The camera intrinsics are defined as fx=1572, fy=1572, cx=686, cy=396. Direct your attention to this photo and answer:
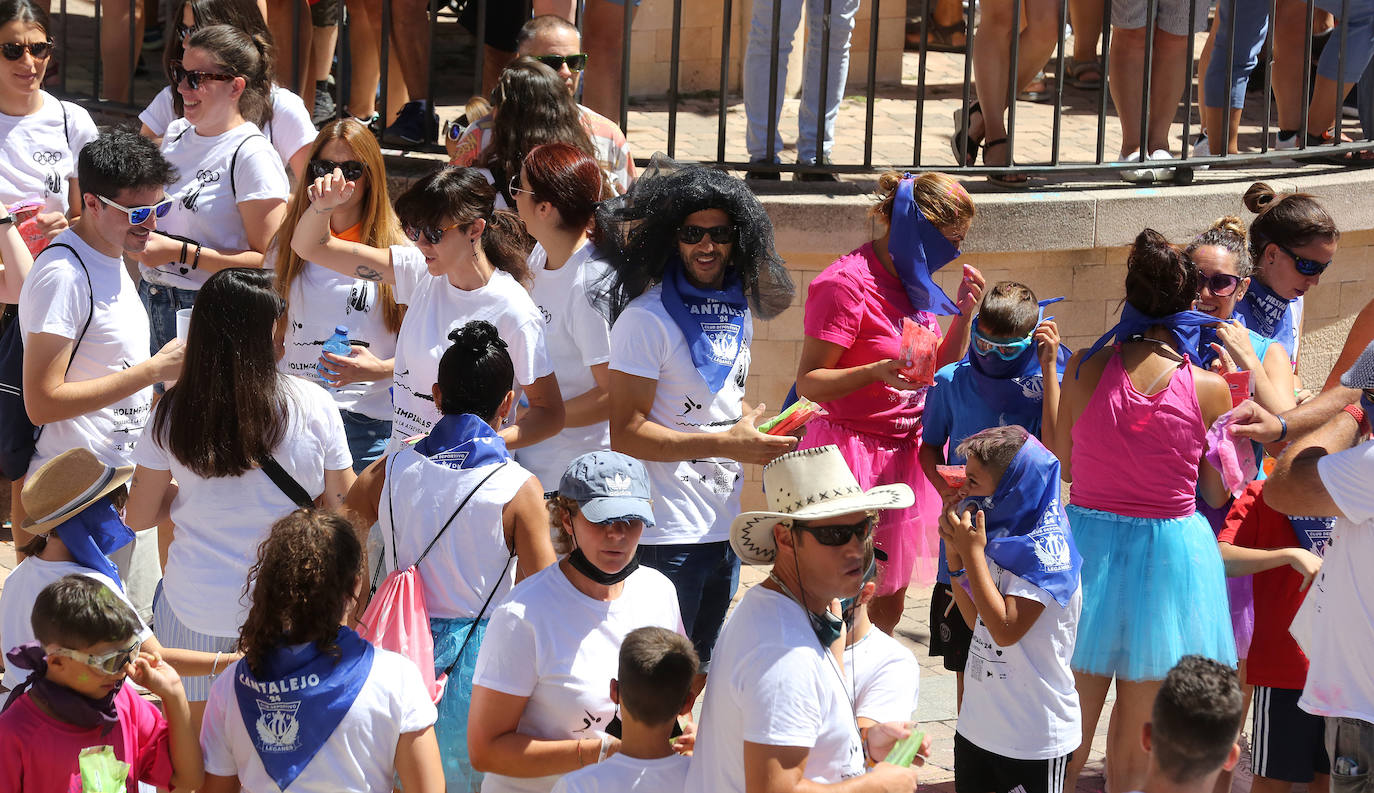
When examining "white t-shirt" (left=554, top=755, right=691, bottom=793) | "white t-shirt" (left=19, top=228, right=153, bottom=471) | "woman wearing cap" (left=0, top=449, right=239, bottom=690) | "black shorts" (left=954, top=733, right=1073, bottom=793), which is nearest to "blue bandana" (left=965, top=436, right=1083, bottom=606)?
"black shorts" (left=954, top=733, right=1073, bottom=793)

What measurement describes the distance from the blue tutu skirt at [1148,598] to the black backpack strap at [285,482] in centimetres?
237

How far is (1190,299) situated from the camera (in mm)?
4867

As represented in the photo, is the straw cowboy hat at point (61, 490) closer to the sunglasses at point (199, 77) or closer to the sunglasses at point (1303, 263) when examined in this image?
the sunglasses at point (199, 77)

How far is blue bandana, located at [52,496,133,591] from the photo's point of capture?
399 centimetres

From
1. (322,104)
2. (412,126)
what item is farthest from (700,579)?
(322,104)

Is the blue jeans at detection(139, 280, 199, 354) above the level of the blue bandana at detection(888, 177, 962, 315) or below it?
below

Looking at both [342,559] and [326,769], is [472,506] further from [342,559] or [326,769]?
[326,769]

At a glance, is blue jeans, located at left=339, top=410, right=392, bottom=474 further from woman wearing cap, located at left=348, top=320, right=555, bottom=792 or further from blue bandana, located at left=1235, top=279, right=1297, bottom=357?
blue bandana, located at left=1235, top=279, right=1297, bottom=357

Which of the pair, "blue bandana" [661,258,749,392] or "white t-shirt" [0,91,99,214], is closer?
"blue bandana" [661,258,749,392]

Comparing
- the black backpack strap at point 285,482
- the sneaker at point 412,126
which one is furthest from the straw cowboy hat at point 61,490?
the sneaker at point 412,126

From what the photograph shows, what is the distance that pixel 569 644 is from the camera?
3.57 meters

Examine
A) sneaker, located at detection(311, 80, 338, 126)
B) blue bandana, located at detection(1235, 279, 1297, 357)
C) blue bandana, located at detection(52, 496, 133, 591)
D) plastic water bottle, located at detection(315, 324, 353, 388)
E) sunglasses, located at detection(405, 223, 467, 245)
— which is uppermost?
sneaker, located at detection(311, 80, 338, 126)

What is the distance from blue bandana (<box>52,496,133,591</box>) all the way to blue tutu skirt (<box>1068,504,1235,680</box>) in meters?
2.81

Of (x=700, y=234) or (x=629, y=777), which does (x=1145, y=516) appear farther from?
→ (x=629, y=777)
